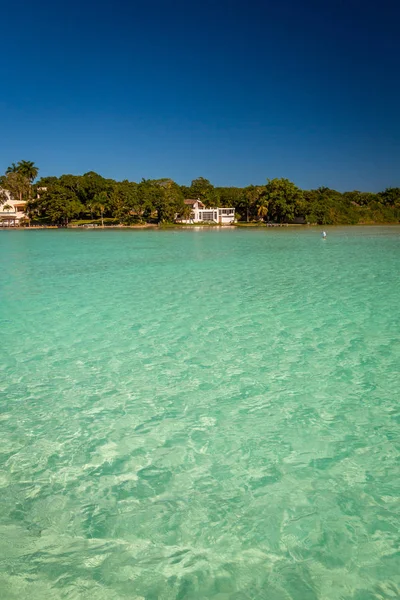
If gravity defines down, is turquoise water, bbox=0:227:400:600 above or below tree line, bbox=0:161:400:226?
below

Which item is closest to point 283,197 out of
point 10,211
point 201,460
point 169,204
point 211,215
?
point 211,215

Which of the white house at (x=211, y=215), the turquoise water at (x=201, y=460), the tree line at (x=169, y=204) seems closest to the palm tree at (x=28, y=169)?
the tree line at (x=169, y=204)

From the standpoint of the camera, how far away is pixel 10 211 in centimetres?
9581

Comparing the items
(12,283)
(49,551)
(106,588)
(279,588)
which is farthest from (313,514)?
(12,283)

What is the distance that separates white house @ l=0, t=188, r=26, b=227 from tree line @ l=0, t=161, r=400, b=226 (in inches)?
148

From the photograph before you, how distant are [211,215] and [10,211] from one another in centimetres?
4424

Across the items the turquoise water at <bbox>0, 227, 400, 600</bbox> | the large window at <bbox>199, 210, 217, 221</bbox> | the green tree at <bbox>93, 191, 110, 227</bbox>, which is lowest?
the turquoise water at <bbox>0, 227, 400, 600</bbox>

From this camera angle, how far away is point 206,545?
126 inches

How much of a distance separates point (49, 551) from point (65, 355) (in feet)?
15.8

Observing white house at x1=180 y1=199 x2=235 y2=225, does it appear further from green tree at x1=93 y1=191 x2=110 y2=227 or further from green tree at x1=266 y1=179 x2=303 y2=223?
green tree at x1=93 y1=191 x2=110 y2=227

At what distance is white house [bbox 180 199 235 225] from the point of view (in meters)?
87.9

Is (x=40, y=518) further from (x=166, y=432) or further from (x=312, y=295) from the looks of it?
(x=312, y=295)

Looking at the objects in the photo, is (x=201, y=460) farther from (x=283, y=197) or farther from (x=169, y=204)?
(x=283, y=197)

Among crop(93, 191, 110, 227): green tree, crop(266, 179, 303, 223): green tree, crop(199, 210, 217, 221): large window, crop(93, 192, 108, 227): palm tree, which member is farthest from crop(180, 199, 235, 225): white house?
crop(93, 192, 108, 227): palm tree
